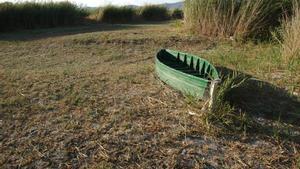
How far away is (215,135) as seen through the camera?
3561 mm

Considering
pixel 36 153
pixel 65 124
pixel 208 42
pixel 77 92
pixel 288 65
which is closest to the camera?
pixel 36 153

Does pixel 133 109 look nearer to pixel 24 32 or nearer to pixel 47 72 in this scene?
pixel 47 72

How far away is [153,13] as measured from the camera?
56.7ft

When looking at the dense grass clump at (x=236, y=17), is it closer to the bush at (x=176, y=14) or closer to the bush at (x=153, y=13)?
the bush at (x=153, y=13)

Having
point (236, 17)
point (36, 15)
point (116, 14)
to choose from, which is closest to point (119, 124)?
point (236, 17)

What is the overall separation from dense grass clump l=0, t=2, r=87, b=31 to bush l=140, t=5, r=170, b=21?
13.2 feet

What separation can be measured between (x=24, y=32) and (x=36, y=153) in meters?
8.77

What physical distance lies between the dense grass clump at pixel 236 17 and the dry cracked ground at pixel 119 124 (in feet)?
6.40

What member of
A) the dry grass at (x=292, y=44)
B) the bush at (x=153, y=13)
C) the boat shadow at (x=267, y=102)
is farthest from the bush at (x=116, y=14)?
the boat shadow at (x=267, y=102)

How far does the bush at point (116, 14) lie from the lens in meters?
15.4

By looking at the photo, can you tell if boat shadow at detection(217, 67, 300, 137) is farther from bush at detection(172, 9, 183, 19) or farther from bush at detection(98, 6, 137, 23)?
bush at detection(172, 9, 183, 19)

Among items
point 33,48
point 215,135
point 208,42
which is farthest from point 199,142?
point 33,48

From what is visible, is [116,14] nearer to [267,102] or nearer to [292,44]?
[292,44]

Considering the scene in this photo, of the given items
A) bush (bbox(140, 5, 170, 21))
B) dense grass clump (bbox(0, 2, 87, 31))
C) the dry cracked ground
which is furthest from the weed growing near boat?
bush (bbox(140, 5, 170, 21))
